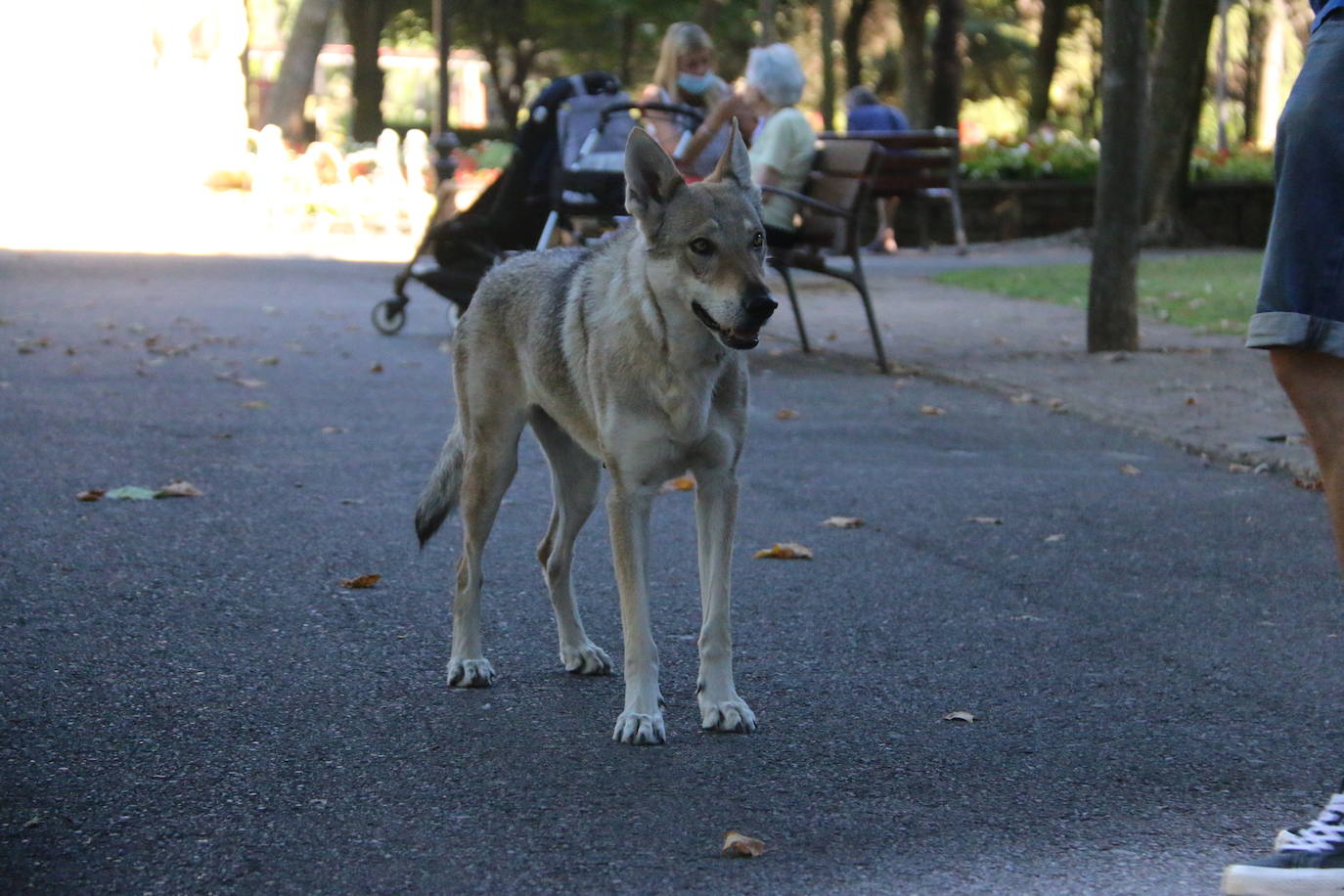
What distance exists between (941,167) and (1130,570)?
19328 millimetres

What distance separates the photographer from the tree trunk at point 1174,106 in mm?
21109

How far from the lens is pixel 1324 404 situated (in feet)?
11.5

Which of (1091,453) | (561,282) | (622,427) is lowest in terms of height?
(1091,453)

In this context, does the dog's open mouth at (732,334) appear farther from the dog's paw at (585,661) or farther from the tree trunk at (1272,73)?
the tree trunk at (1272,73)

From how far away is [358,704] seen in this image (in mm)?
4383

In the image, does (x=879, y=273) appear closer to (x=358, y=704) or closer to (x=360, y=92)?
(x=358, y=704)

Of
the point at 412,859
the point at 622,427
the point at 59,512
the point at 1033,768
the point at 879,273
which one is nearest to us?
the point at 412,859

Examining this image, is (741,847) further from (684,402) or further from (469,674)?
(469,674)

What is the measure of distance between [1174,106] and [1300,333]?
19578 mm

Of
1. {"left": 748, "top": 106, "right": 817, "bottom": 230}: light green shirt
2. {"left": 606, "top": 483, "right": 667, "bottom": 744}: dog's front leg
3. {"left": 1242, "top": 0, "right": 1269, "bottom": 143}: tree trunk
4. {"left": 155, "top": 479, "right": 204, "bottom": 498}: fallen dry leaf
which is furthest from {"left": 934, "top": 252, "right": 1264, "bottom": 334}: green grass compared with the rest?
{"left": 1242, "top": 0, "right": 1269, "bottom": 143}: tree trunk

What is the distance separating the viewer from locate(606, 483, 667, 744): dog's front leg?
4.16m

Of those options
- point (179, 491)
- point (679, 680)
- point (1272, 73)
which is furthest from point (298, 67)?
point (679, 680)

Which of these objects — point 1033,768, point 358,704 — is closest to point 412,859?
point 358,704

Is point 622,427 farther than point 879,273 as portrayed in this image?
No
